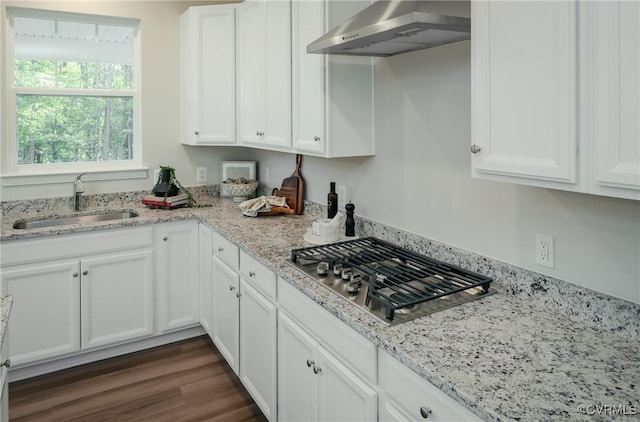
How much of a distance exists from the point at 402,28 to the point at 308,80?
91 cm

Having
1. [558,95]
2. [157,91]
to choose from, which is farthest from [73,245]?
[558,95]

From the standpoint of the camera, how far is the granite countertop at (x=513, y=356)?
103 cm

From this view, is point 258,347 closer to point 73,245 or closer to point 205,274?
point 205,274

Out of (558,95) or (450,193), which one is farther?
(450,193)

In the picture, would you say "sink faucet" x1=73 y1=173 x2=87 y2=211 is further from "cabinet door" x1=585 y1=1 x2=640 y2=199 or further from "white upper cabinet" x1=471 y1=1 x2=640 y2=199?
"cabinet door" x1=585 y1=1 x2=640 y2=199

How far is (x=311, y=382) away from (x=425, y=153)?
42.9 inches

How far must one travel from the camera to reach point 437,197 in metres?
2.05

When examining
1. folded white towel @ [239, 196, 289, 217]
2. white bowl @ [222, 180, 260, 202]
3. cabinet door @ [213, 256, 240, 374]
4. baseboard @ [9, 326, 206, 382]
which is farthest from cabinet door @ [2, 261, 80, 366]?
white bowl @ [222, 180, 260, 202]

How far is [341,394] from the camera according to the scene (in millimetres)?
1593

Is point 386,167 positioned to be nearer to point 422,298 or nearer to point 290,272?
point 290,272

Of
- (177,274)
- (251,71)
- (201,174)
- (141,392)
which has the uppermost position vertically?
(251,71)

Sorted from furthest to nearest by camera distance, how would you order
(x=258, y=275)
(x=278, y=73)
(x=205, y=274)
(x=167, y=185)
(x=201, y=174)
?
1. (x=201, y=174)
2. (x=167, y=185)
3. (x=205, y=274)
4. (x=278, y=73)
5. (x=258, y=275)

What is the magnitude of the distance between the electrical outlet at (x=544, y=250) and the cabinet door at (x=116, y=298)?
238 centimetres

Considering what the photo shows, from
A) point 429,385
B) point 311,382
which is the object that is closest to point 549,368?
point 429,385
